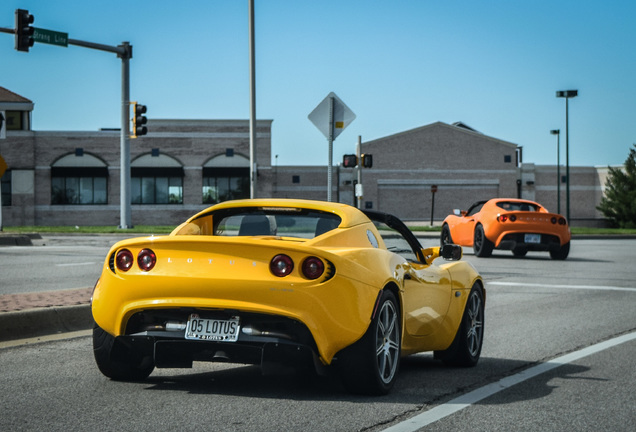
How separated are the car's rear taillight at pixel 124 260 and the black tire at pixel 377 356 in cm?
138

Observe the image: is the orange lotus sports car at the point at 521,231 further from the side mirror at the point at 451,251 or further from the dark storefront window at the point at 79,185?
the dark storefront window at the point at 79,185

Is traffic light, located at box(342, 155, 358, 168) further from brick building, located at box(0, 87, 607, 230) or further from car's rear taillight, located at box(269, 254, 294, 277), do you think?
brick building, located at box(0, 87, 607, 230)

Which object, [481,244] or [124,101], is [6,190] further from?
[481,244]

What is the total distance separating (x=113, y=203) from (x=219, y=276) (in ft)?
188

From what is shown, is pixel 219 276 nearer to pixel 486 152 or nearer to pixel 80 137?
pixel 80 137

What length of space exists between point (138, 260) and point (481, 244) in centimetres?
1750

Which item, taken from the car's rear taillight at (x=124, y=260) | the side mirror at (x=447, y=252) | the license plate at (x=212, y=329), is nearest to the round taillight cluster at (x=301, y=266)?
the license plate at (x=212, y=329)

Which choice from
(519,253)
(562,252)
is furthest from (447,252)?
(519,253)

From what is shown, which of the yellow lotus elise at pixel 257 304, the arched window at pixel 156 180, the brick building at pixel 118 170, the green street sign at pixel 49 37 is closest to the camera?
the yellow lotus elise at pixel 257 304

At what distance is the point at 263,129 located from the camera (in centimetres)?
6097

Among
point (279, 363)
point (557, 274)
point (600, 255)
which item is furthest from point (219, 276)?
point (600, 255)

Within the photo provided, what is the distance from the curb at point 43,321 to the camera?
830 centimetres

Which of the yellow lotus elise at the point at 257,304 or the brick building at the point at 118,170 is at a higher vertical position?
the brick building at the point at 118,170

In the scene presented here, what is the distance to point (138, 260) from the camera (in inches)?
221
